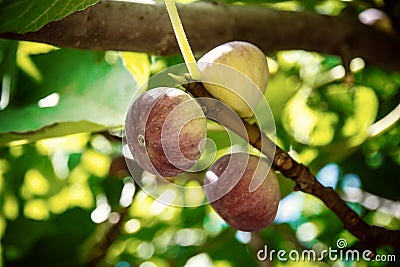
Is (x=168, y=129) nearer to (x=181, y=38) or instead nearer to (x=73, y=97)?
(x=181, y=38)

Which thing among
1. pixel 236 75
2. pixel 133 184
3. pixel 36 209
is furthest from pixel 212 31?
pixel 36 209

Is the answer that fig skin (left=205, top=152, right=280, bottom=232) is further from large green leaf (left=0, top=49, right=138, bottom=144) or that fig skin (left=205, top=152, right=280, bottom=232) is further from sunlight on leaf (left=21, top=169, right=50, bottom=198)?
sunlight on leaf (left=21, top=169, right=50, bottom=198)

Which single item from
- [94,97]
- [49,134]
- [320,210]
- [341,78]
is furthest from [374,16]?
[49,134]

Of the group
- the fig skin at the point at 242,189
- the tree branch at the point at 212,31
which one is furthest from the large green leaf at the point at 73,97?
the fig skin at the point at 242,189

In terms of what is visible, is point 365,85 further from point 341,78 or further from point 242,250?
point 242,250

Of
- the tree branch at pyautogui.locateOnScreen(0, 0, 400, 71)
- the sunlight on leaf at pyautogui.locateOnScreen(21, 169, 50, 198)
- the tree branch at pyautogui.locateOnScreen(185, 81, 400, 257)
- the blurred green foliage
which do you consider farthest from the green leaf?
the sunlight on leaf at pyautogui.locateOnScreen(21, 169, 50, 198)

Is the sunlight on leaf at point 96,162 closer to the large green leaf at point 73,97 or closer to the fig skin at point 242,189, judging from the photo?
the large green leaf at point 73,97
